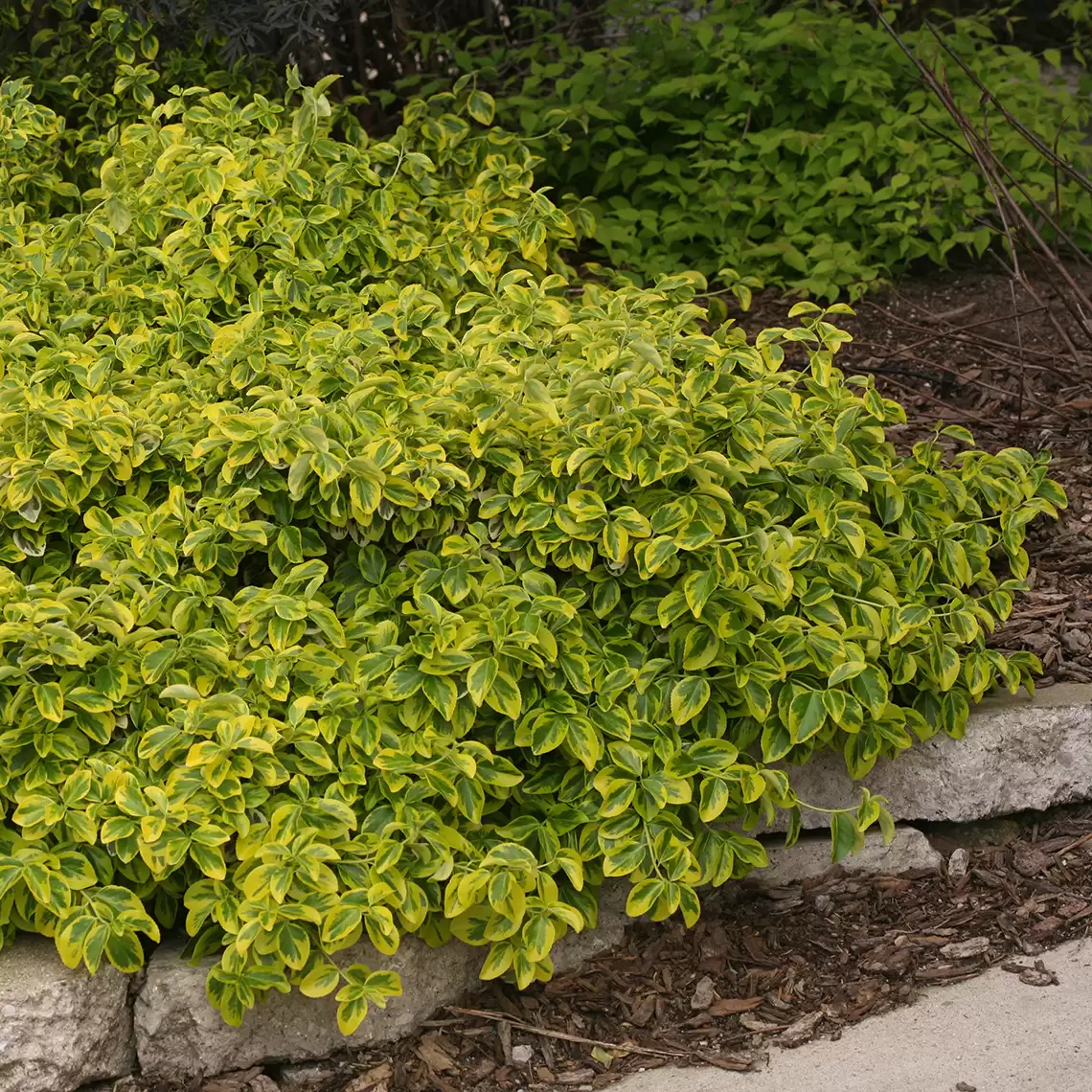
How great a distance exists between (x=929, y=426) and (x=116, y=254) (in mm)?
2224

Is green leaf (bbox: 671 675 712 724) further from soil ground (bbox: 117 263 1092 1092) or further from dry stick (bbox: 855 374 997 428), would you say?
dry stick (bbox: 855 374 997 428)

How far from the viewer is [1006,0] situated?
22.3ft

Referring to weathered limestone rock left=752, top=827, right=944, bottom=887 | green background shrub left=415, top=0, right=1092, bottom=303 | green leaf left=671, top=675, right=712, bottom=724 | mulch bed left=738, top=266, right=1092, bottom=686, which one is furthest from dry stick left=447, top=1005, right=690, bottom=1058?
green background shrub left=415, top=0, right=1092, bottom=303

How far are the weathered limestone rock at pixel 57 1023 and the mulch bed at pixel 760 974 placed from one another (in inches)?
8.6

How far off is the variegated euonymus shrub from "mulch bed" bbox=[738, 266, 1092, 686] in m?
0.21

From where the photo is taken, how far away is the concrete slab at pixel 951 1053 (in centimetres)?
224

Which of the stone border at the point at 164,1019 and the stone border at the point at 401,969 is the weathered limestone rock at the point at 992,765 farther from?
the stone border at the point at 164,1019

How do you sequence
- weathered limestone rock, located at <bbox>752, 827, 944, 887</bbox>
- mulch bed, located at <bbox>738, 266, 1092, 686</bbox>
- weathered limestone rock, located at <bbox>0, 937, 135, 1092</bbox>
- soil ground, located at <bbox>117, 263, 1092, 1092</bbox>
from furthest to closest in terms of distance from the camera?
mulch bed, located at <bbox>738, 266, 1092, 686</bbox> < weathered limestone rock, located at <bbox>752, 827, 944, 887</bbox> < soil ground, located at <bbox>117, 263, 1092, 1092</bbox> < weathered limestone rock, located at <bbox>0, 937, 135, 1092</bbox>

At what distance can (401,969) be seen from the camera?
7.88ft

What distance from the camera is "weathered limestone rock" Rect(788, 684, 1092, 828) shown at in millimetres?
2785

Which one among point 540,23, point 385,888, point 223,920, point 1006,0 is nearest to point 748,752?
point 385,888

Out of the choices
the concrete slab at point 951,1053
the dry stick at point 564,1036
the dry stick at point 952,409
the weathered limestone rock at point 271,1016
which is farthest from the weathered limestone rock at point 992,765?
the dry stick at point 952,409

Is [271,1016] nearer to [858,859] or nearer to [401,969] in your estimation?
[401,969]

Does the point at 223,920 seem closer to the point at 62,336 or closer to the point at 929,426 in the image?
the point at 62,336
